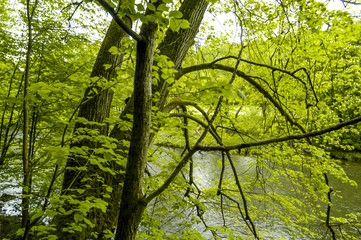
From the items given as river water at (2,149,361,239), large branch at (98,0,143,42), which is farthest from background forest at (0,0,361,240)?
river water at (2,149,361,239)

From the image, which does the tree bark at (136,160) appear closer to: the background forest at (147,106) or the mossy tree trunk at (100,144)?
the background forest at (147,106)

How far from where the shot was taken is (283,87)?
13.0ft

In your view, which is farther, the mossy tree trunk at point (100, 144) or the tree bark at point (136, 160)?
the mossy tree trunk at point (100, 144)

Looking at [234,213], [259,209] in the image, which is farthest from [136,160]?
[259,209]

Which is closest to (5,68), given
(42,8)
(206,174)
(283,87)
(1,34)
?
(1,34)

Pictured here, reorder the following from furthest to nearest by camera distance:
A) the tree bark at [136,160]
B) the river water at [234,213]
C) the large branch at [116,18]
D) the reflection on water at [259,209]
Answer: the reflection on water at [259,209], the river water at [234,213], the tree bark at [136,160], the large branch at [116,18]

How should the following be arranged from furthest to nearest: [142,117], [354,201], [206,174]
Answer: [206,174] → [354,201] → [142,117]

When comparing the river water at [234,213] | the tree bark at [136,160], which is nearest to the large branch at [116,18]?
the tree bark at [136,160]

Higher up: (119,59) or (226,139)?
(119,59)

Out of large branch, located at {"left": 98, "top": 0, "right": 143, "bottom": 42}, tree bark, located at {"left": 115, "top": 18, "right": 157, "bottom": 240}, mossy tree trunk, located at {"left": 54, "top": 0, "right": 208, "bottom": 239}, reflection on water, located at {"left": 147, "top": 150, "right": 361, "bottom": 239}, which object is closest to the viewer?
large branch, located at {"left": 98, "top": 0, "right": 143, "bottom": 42}

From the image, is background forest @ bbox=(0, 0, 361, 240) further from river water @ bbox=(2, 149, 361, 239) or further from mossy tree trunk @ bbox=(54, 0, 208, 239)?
river water @ bbox=(2, 149, 361, 239)

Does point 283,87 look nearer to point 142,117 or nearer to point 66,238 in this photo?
point 142,117

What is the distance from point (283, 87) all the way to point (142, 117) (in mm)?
3781

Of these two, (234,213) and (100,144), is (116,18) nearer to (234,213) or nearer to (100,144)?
(100,144)
